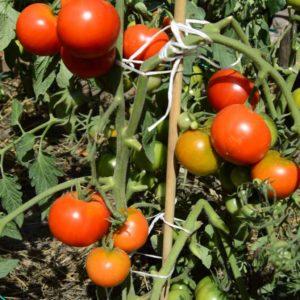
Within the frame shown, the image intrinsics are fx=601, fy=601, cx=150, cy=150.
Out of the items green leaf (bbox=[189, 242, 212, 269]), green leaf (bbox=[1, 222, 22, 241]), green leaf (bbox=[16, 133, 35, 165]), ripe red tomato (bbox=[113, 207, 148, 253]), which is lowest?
green leaf (bbox=[189, 242, 212, 269])

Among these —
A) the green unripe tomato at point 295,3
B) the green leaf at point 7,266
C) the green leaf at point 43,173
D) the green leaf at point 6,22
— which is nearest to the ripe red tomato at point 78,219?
the green leaf at point 7,266

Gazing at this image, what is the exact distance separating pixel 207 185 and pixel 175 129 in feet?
1.95

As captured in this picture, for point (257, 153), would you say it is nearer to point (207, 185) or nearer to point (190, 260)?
point (190, 260)

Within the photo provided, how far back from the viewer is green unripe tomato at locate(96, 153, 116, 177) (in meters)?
1.38

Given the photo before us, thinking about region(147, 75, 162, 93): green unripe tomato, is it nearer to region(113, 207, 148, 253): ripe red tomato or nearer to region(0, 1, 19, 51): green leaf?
region(113, 207, 148, 253): ripe red tomato

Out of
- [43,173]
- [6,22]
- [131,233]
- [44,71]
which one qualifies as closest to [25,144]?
[43,173]

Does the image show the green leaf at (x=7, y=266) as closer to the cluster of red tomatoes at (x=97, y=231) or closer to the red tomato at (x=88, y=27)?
the cluster of red tomatoes at (x=97, y=231)

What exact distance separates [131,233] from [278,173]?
34 cm

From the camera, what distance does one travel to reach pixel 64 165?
7.72ft

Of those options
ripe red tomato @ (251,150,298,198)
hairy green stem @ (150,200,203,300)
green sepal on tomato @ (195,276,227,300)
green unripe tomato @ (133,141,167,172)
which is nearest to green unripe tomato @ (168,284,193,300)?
green sepal on tomato @ (195,276,227,300)

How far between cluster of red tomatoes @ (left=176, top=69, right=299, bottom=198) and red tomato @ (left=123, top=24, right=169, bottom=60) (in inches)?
5.4

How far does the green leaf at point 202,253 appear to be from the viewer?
4.44ft

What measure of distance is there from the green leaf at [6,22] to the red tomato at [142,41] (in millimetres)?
383

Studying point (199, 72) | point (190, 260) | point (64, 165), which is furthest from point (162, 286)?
point (64, 165)
